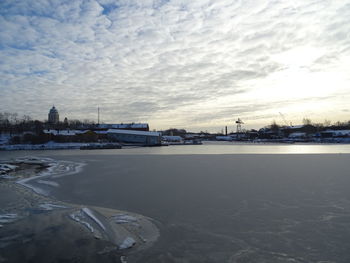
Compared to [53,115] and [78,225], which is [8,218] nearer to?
[78,225]

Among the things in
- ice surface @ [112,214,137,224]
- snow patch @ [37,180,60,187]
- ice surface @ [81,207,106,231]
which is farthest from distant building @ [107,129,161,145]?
ice surface @ [112,214,137,224]

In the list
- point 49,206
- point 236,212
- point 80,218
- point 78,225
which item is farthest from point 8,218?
point 236,212

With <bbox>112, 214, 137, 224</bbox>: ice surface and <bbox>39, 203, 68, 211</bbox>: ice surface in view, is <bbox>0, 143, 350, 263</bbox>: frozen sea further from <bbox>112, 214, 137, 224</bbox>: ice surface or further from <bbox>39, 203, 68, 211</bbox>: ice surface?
<bbox>39, 203, 68, 211</bbox>: ice surface

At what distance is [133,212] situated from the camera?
23.9ft

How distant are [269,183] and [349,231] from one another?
17.6 feet

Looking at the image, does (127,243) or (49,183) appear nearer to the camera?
(127,243)

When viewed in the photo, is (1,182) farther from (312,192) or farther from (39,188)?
(312,192)

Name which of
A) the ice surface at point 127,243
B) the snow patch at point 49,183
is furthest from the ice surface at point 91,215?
the snow patch at point 49,183

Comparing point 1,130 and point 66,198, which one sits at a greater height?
point 1,130

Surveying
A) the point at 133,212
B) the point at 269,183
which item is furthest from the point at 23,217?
the point at 269,183

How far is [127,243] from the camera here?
5242 millimetres

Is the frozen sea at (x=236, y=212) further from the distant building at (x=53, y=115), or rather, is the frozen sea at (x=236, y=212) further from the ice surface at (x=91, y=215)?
the distant building at (x=53, y=115)

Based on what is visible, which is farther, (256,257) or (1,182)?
(1,182)

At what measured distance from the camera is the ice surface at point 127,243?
5.10 meters
